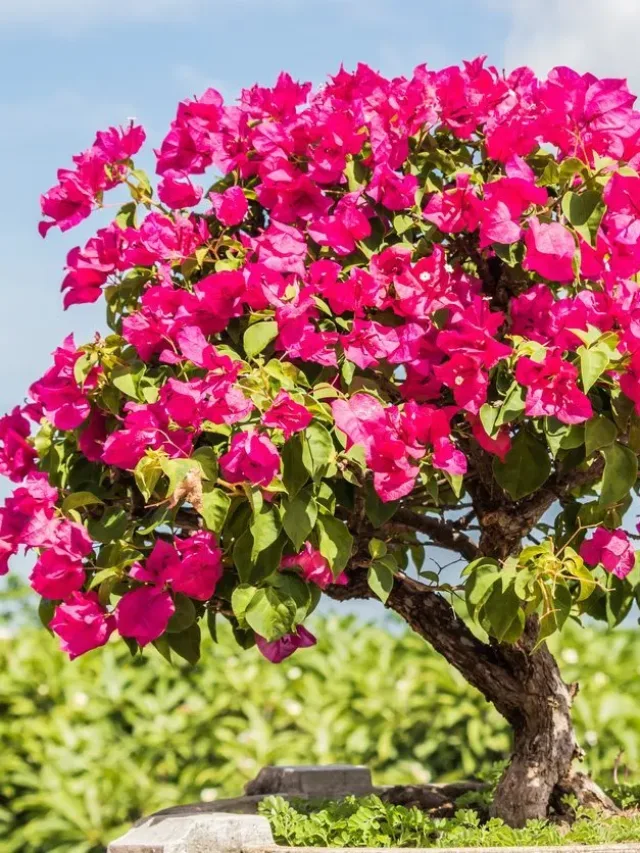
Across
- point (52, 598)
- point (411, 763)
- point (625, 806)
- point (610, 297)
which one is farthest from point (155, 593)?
point (411, 763)

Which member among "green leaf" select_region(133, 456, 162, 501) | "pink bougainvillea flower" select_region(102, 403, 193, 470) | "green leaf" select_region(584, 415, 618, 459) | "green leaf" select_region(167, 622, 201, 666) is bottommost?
"green leaf" select_region(167, 622, 201, 666)

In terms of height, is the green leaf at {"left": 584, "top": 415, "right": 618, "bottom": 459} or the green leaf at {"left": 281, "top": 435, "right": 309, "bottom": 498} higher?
the green leaf at {"left": 281, "top": 435, "right": 309, "bottom": 498}

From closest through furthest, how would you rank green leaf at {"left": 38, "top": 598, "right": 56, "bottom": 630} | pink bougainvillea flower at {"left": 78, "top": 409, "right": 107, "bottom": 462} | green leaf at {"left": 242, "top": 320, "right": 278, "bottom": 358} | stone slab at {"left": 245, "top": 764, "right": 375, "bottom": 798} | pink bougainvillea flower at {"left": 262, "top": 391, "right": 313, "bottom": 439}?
pink bougainvillea flower at {"left": 262, "top": 391, "right": 313, "bottom": 439} → green leaf at {"left": 242, "top": 320, "right": 278, "bottom": 358} → pink bougainvillea flower at {"left": 78, "top": 409, "right": 107, "bottom": 462} → green leaf at {"left": 38, "top": 598, "right": 56, "bottom": 630} → stone slab at {"left": 245, "top": 764, "right": 375, "bottom": 798}

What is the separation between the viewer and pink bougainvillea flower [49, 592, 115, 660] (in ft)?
8.71

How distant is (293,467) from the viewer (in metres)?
2.32

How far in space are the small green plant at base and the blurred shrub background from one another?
1847 mm

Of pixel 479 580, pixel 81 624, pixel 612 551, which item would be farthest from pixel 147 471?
pixel 612 551

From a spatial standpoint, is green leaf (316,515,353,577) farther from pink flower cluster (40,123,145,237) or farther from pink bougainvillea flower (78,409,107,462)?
pink flower cluster (40,123,145,237)

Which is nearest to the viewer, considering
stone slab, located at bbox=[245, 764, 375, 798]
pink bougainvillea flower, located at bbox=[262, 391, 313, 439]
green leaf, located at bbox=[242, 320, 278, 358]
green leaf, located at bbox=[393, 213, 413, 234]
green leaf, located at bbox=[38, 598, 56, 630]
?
pink bougainvillea flower, located at bbox=[262, 391, 313, 439]

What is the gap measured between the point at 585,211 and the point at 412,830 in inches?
59.5

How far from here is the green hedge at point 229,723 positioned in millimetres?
4930

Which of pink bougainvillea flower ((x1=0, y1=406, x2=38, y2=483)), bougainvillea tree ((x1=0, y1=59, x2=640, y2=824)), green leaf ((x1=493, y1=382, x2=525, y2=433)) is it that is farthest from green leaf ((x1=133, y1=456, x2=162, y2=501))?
pink bougainvillea flower ((x1=0, y1=406, x2=38, y2=483))

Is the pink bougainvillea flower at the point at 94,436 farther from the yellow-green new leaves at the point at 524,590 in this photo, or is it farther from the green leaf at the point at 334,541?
the yellow-green new leaves at the point at 524,590

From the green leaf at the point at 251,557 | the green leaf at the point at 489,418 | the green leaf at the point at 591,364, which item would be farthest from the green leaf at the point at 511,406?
the green leaf at the point at 251,557
